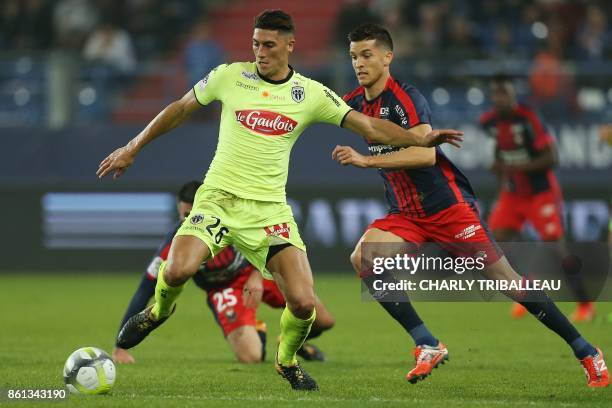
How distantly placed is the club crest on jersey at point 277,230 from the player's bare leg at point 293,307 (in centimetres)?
11

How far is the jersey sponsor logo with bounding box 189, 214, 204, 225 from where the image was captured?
7.72m

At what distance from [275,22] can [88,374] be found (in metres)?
2.56

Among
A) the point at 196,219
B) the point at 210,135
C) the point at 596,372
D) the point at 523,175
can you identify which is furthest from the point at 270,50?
the point at 210,135

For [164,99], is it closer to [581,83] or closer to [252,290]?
[581,83]

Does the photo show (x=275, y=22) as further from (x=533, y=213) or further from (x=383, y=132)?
(x=533, y=213)

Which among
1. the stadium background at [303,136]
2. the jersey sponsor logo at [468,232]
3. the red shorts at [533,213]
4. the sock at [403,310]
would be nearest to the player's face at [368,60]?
the jersey sponsor logo at [468,232]

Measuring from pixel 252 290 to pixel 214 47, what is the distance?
29.2 ft

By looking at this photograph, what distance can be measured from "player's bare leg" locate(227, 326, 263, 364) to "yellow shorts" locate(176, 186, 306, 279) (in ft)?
6.21

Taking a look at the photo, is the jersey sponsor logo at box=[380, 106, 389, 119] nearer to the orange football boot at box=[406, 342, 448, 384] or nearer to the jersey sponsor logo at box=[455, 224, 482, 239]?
the jersey sponsor logo at box=[455, 224, 482, 239]

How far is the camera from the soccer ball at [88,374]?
7.34 m

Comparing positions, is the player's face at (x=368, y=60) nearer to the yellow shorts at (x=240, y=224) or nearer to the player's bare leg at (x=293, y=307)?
the yellow shorts at (x=240, y=224)

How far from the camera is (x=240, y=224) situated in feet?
25.5

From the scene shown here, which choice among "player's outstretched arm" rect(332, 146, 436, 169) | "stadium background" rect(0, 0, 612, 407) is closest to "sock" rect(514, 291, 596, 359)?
"player's outstretched arm" rect(332, 146, 436, 169)

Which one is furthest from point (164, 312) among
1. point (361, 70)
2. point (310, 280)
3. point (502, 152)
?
point (502, 152)
